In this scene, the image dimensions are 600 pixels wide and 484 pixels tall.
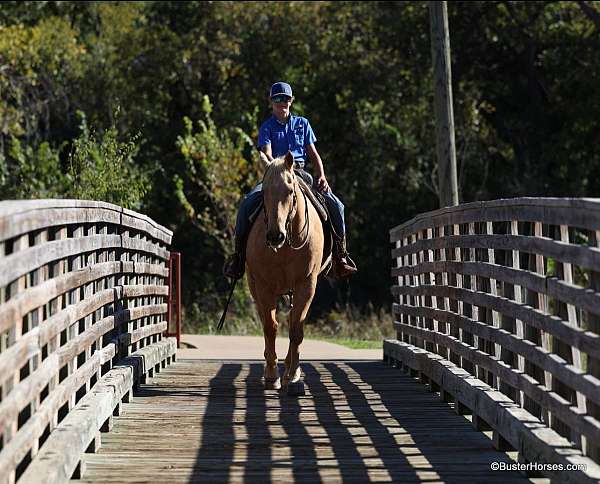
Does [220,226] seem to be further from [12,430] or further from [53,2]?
[12,430]

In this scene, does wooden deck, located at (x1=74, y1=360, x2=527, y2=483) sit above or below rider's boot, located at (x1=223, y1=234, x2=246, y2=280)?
below

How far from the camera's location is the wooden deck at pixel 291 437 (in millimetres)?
7707

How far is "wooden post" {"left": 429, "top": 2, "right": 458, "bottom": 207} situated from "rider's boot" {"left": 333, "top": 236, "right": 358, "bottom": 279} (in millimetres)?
5035

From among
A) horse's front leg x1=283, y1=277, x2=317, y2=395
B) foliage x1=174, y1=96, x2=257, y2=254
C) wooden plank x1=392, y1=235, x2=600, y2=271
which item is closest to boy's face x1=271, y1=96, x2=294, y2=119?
horse's front leg x1=283, y1=277, x2=317, y2=395

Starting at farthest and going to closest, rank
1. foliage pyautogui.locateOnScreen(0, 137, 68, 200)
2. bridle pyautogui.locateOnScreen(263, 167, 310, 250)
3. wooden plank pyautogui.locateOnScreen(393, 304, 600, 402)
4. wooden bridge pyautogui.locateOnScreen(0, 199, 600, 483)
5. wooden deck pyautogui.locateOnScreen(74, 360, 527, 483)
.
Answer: foliage pyautogui.locateOnScreen(0, 137, 68, 200) < bridle pyautogui.locateOnScreen(263, 167, 310, 250) < wooden deck pyautogui.locateOnScreen(74, 360, 527, 483) < wooden bridge pyautogui.locateOnScreen(0, 199, 600, 483) < wooden plank pyautogui.locateOnScreen(393, 304, 600, 402)

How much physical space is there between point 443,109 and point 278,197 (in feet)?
27.7

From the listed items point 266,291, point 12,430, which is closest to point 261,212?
point 266,291

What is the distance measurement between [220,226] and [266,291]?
1834cm

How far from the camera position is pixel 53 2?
3722cm

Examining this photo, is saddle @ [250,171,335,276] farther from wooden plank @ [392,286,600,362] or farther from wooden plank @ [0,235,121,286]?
wooden plank @ [0,235,121,286]

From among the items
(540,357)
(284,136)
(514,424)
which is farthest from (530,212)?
(284,136)

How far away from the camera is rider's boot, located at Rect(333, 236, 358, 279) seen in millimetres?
12797

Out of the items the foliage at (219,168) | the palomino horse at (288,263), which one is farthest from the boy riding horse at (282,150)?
the foliage at (219,168)

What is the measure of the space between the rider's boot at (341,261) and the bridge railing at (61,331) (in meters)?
1.91
